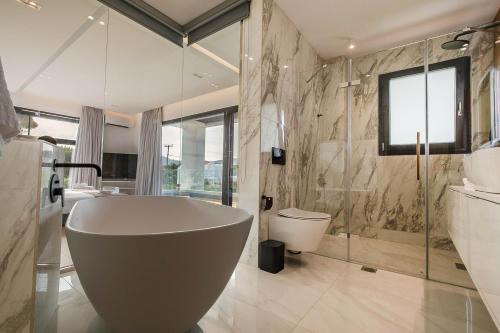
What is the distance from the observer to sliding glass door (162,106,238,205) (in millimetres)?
2637

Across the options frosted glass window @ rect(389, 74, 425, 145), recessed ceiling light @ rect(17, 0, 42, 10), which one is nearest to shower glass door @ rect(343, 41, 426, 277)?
frosted glass window @ rect(389, 74, 425, 145)

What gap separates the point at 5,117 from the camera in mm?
635

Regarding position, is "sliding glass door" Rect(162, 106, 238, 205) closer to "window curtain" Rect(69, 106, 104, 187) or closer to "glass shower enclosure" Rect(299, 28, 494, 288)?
"window curtain" Rect(69, 106, 104, 187)

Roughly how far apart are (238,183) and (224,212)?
0.88 meters

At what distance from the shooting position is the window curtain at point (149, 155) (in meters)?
2.39

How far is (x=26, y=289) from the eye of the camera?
33.1 inches

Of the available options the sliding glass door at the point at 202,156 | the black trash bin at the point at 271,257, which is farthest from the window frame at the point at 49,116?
the black trash bin at the point at 271,257

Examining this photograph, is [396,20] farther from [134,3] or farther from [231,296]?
[231,296]

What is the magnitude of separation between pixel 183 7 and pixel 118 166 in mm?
1683

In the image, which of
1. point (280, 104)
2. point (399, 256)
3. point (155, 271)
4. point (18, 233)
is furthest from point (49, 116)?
point (399, 256)

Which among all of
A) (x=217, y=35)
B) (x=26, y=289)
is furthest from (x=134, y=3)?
(x=26, y=289)

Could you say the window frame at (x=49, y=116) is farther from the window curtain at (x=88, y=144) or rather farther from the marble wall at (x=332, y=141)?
the marble wall at (x=332, y=141)

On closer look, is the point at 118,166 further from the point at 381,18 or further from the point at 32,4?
the point at 381,18

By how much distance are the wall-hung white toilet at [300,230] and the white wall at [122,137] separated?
1570 mm
